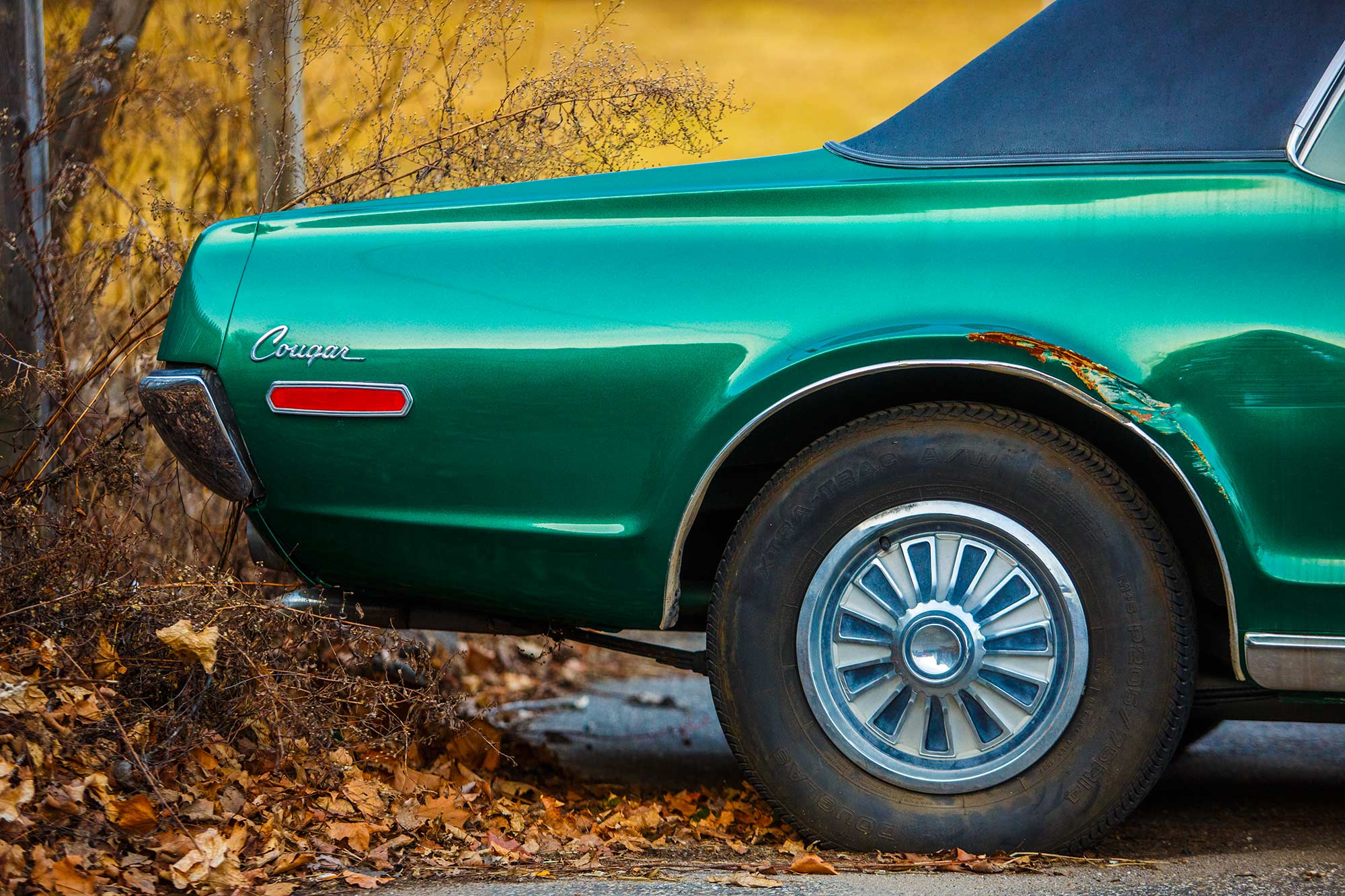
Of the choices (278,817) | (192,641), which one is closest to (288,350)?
(192,641)

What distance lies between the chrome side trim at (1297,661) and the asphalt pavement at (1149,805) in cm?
37

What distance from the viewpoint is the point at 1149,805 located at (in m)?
3.06

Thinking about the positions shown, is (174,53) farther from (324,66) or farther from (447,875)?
(447,875)

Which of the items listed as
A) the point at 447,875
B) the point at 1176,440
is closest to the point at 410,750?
the point at 447,875

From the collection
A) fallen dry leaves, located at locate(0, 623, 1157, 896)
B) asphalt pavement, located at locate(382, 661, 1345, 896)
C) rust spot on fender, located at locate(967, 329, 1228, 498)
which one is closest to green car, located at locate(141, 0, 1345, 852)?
Result: rust spot on fender, located at locate(967, 329, 1228, 498)

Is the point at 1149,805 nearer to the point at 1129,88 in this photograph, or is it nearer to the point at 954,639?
the point at 954,639

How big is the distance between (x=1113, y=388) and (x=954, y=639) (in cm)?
55

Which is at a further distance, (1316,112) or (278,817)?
(278,817)

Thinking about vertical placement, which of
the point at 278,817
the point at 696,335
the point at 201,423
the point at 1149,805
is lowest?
the point at 1149,805

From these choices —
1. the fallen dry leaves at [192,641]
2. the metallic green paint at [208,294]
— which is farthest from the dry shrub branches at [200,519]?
the metallic green paint at [208,294]

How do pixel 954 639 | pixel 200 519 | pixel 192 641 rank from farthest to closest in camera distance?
pixel 200 519 → pixel 192 641 → pixel 954 639

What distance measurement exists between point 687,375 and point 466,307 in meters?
0.47

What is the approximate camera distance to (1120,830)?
110 inches

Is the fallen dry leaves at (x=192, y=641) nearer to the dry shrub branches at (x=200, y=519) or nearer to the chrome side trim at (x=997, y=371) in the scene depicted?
the dry shrub branches at (x=200, y=519)
